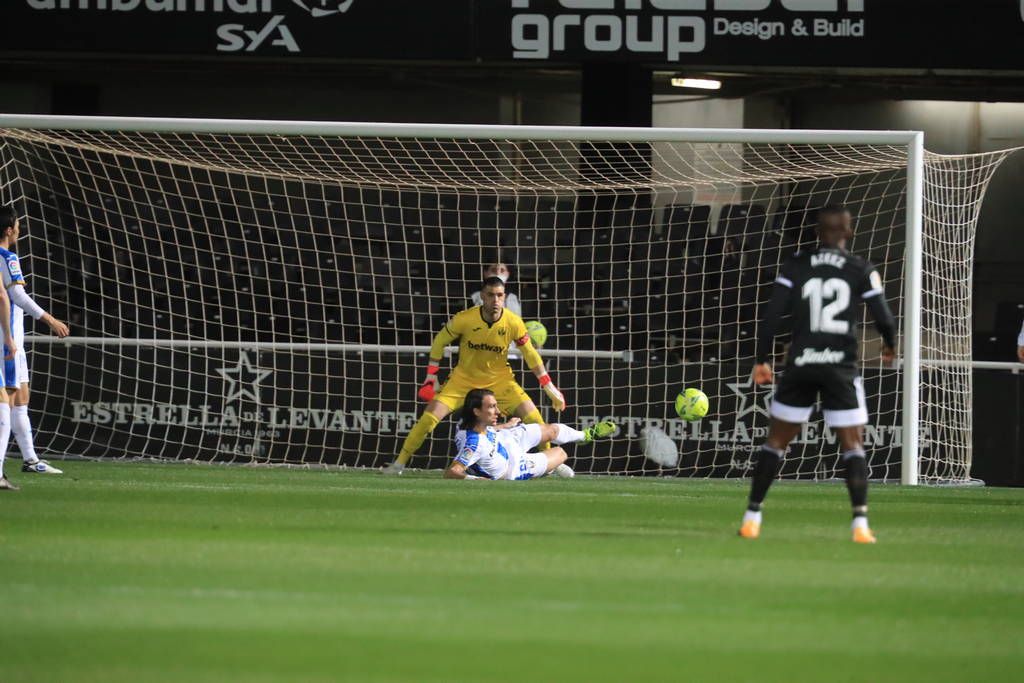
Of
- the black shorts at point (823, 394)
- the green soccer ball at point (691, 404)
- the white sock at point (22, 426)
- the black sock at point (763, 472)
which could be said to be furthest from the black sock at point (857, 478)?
the white sock at point (22, 426)

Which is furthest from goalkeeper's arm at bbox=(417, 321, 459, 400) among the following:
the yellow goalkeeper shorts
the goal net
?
the goal net

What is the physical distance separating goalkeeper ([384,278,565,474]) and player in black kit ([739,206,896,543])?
5.29 metres

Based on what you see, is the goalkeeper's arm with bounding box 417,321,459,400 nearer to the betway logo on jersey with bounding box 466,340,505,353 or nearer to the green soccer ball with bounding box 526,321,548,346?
the betway logo on jersey with bounding box 466,340,505,353

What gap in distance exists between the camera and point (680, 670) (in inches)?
189

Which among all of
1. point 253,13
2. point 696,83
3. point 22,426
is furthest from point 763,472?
point 696,83

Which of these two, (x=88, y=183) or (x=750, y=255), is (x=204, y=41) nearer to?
(x=88, y=183)

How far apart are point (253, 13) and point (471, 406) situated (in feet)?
22.2

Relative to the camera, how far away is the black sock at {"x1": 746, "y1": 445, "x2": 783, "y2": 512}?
793 centimetres

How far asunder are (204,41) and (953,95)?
41.6ft

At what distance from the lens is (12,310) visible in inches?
449

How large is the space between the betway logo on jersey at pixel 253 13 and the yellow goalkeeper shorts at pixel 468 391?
5.70m

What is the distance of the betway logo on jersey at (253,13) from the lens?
17250 mm

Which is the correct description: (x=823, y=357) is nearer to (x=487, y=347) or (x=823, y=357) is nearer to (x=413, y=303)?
(x=487, y=347)

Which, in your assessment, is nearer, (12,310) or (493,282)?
(12,310)
